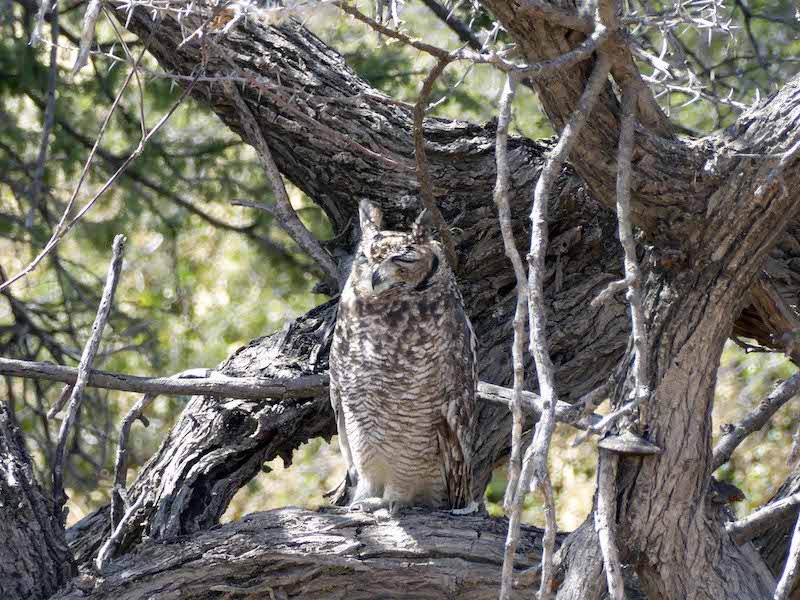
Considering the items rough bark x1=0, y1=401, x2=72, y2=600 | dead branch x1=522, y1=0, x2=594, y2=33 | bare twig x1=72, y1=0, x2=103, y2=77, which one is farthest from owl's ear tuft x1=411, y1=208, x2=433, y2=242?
bare twig x1=72, y1=0, x2=103, y2=77

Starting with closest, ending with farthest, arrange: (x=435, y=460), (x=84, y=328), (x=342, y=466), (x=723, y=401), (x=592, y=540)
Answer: (x=592, y=540) → (x=435, y=460) → (x=84, y=328) → (x=723, y=401) → (x=342, y=466)

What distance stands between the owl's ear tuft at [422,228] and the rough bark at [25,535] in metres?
1.30

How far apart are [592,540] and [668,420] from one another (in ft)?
1.06

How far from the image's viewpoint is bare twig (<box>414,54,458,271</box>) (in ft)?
7.64

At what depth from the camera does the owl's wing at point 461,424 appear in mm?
3123

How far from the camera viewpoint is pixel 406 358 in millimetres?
3162

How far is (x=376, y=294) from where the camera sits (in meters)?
3.09

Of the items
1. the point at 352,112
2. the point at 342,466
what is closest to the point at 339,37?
the point at 352,112

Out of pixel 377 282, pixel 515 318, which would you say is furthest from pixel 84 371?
pixel 515 318

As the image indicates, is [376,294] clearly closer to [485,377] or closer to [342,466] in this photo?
[485,377]

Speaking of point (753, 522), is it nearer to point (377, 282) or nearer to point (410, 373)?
point (410, 373)

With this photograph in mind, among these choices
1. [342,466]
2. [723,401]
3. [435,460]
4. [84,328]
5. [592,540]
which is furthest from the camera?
[342,466]

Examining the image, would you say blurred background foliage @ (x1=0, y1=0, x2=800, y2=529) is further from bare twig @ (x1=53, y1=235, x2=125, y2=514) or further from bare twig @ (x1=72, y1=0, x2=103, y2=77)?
bare twig @ (x1=72, y1=0, x2=103, y2=77)

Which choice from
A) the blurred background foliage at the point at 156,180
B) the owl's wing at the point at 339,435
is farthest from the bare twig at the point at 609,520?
the blurred background foliage at the point at 156,180
